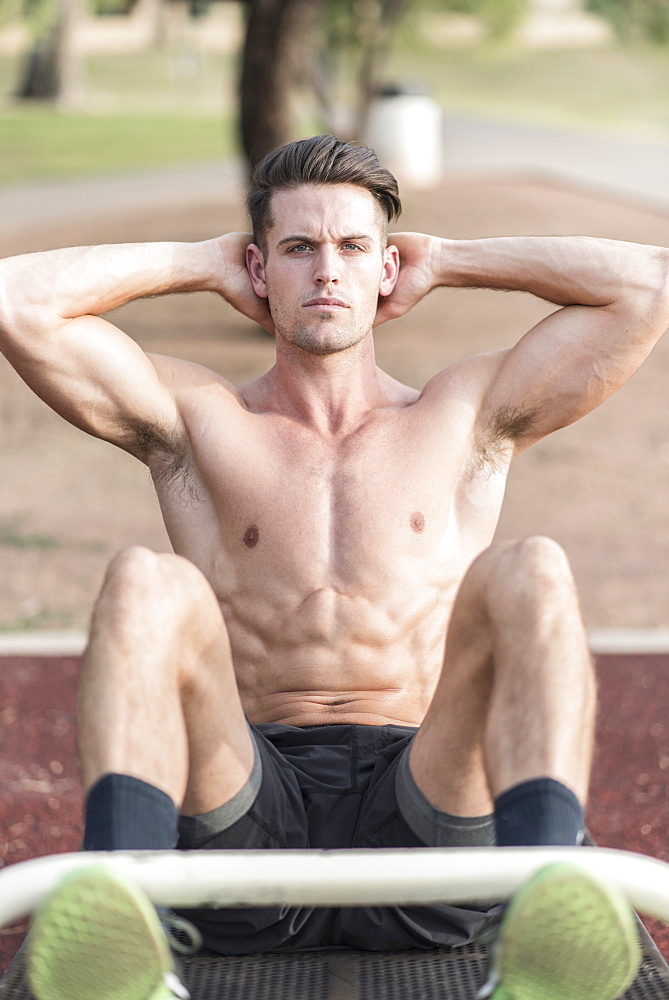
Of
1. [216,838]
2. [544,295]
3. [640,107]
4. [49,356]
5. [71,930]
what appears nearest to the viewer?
[71,930]

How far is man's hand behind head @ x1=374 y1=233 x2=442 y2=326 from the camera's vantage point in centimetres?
312

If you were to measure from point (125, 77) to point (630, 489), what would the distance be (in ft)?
156

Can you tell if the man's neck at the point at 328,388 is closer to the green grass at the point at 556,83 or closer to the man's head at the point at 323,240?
the man's head at the point at 323,240

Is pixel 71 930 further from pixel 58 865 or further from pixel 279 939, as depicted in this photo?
pixel 279 939

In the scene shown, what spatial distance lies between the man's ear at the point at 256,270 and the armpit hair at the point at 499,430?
657mm

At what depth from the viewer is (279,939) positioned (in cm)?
235

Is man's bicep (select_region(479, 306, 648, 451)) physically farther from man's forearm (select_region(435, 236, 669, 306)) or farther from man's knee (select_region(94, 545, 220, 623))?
man's knee (select_region(94, 545, 220, 623))

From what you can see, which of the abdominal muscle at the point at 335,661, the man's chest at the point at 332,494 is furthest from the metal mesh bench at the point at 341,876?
the man's chest at the point at 332,494

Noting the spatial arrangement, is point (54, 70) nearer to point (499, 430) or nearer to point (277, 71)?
point (277, 71)

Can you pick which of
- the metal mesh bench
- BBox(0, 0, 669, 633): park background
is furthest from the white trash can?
the metal mesh bench

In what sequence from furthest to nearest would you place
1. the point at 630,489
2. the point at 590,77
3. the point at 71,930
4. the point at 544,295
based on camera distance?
the point at 590,77, the point at 630,489, the point at 544,295, the point at 71,930

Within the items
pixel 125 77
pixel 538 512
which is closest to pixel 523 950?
pixel 538 512

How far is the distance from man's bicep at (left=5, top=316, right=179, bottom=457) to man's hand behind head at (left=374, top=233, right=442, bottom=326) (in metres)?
0.63

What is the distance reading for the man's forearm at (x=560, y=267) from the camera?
2.95 metres
